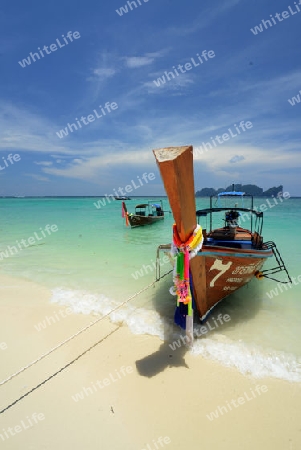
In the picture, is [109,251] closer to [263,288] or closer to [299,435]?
[263,288]

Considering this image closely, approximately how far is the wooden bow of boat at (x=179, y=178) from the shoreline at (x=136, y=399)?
263 cm

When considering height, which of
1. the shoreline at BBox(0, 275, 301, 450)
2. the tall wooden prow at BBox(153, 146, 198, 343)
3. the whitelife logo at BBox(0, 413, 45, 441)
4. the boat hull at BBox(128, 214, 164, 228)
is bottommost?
the boat hull at BBox(128, 214, 164, 228)

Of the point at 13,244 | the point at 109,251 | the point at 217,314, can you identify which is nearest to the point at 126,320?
the point at 217,314

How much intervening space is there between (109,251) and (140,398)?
9.59 metres

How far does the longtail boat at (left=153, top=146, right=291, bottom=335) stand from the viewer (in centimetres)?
304

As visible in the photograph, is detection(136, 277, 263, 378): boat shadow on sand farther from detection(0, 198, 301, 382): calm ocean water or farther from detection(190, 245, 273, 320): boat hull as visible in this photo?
detection(190, 245, 273, 320): boat hull

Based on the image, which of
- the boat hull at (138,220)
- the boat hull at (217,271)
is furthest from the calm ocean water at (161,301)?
the boat hull at (138,220)

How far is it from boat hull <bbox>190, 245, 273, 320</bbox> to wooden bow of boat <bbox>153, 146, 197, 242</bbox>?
4.56 ft

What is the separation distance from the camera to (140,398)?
384 centimetres

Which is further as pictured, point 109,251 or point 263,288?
point 109,251

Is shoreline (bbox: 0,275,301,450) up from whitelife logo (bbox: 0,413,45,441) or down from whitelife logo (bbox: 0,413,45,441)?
down

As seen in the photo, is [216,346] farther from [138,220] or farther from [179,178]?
[138,220]

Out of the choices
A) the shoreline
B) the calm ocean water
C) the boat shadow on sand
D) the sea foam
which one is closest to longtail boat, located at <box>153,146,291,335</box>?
the boat shadow on sand

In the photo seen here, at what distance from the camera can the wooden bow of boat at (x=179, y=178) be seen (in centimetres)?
290
